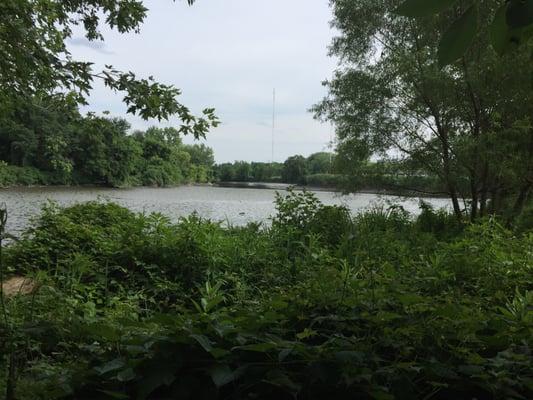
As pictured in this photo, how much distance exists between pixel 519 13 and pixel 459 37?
0.12 meters

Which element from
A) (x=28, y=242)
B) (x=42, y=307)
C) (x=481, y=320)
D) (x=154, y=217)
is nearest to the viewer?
(x=481, y=320)

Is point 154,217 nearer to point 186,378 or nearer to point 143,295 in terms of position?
point 143,295

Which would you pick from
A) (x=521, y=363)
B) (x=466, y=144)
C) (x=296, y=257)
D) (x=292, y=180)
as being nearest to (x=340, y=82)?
(x=466, y=144)

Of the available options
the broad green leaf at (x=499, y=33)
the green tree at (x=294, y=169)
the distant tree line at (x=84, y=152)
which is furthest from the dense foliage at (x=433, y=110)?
the green tree at (x=294, y=169)

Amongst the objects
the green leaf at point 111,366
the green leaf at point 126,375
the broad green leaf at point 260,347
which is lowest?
the green leaf at point 126,375

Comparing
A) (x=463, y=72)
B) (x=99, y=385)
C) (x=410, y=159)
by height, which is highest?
(x=463, y=72)

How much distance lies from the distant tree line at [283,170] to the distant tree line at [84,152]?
3568 mm

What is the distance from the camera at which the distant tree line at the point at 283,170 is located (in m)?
14.6

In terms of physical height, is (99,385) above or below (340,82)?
below

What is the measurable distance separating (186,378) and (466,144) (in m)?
9.11

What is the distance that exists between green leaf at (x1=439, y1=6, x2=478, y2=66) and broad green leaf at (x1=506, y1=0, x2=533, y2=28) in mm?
71

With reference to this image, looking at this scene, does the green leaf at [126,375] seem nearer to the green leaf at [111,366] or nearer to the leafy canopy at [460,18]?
the green leaf at [111,366]

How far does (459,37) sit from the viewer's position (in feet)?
3.29

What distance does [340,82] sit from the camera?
12.0 meters
